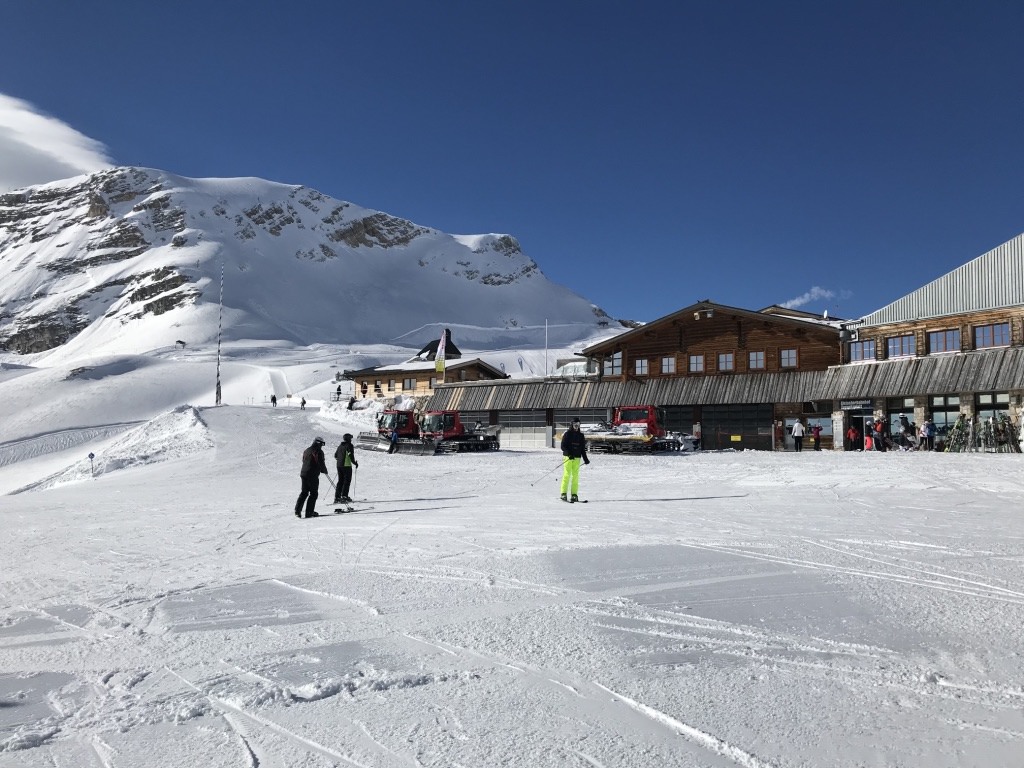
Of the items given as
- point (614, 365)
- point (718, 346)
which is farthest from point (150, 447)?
point (718, 346)

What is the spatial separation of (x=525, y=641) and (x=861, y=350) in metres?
34.9

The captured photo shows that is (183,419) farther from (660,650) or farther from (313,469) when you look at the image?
(660,650)

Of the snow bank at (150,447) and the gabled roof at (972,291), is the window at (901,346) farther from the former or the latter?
the snow bank at (150,447)

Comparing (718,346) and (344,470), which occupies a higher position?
(718,346)

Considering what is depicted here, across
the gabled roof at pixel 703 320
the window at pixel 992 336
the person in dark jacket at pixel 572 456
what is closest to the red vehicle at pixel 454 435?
the gabled roof at pixel 703 320

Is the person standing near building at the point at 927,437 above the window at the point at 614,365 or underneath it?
underneath

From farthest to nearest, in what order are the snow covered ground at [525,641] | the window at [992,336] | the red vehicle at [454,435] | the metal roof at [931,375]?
1. the red vehicle at [454,435]
2. the window at [992,336]
3. the metal roof at [931,375]
4. the snow covered ground at [525,641]

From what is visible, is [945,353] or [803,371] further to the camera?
[803,371]

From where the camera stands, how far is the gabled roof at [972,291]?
31.5 metres

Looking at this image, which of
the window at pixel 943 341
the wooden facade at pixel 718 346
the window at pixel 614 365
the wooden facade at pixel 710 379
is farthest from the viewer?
the window at pixel 614 365

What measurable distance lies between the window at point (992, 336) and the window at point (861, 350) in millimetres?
4433

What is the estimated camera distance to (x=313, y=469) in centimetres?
1323

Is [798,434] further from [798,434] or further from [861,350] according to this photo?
[861,350]

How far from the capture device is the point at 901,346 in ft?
112
